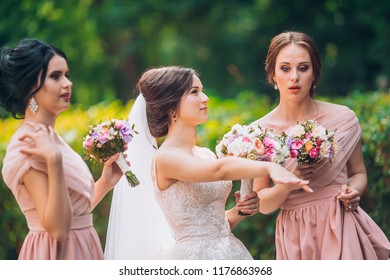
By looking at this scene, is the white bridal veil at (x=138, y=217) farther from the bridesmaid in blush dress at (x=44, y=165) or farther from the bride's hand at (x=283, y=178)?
the bride's hand at (x=283, y=178)

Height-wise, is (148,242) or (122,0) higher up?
(122,0)

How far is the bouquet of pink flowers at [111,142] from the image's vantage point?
199 inches

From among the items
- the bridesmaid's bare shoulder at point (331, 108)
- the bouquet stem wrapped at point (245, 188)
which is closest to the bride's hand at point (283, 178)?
the bouquet stem wrapped at point (245, 188)

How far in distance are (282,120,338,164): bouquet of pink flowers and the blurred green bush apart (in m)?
2.14

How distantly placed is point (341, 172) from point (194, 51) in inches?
747

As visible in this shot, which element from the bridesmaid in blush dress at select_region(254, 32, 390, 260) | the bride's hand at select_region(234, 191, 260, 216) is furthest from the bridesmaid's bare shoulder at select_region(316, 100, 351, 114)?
the bride's hand at select_region(234, 191, 260, 216)

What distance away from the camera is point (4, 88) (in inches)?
186

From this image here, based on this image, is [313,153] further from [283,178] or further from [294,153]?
[283,178]

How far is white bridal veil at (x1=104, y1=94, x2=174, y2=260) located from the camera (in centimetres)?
571

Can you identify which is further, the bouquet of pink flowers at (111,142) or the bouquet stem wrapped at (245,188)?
the bouquet stem wrapped at (245,188)

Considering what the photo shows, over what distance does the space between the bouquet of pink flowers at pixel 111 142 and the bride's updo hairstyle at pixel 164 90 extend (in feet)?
1.09

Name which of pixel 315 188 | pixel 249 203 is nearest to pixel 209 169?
pixel 249 203

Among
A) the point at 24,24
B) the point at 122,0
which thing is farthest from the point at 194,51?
the point at 24,24
